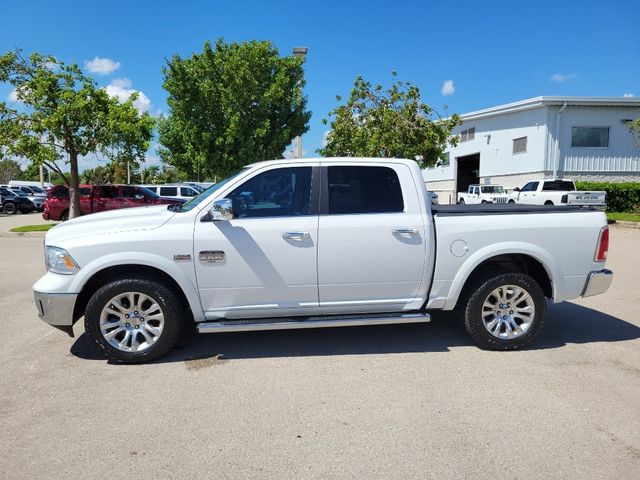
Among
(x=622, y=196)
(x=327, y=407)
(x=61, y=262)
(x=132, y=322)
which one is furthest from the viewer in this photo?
(x=622, y=196)

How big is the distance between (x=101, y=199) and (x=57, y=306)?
621 inches

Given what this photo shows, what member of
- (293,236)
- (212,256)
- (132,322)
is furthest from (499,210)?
(132,322)

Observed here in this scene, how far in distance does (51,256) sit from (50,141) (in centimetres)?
1512

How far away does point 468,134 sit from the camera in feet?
116

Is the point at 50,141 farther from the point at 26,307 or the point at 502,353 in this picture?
the point at 502,353

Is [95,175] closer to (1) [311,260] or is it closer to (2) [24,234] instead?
(2) [24,234]

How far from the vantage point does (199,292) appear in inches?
177

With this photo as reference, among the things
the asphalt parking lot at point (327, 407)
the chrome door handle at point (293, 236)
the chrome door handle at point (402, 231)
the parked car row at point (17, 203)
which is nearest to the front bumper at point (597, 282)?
the asphalt parking lot at point (327, 407)

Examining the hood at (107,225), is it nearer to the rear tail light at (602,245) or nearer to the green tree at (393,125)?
the rear tail light at (602,245)

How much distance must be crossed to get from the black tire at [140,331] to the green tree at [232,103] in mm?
18764

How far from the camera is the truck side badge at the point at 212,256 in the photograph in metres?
4.44

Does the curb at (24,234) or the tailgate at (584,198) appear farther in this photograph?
the tailgate at (584,198)

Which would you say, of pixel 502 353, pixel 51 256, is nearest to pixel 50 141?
pixel 51 256

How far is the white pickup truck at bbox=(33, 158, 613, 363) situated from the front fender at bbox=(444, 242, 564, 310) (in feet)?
0.04
